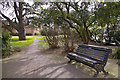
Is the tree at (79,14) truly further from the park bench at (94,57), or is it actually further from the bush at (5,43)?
the bush at (5,43)

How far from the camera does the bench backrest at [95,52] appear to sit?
3.07m

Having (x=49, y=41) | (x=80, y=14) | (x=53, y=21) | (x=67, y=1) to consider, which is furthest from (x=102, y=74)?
(x=67, y=1)

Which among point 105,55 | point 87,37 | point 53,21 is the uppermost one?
point 53,21

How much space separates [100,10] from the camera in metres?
5.42

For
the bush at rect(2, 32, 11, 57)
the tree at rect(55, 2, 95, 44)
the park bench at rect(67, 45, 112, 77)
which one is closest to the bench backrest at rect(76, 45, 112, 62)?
the park bench at rect(67, 45, 112, 77)

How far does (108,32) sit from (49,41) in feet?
22.3

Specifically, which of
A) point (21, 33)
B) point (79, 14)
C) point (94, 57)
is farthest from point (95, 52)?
point (21, 33)

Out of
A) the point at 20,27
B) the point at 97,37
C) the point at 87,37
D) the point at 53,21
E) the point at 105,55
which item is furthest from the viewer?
the point at 20,27

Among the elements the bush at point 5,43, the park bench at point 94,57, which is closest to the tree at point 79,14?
the park bench at point 94,57

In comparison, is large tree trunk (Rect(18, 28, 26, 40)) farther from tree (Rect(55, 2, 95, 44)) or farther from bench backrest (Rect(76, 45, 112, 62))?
bench backrest (Rect(76, 45, 112, 62))

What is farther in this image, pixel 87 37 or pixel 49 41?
pixel 87 37

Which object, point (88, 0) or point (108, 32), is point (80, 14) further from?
point (108, 32)

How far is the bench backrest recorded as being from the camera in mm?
3071

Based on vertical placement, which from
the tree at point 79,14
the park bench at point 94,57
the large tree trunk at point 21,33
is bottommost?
the park bench at point 94,57
